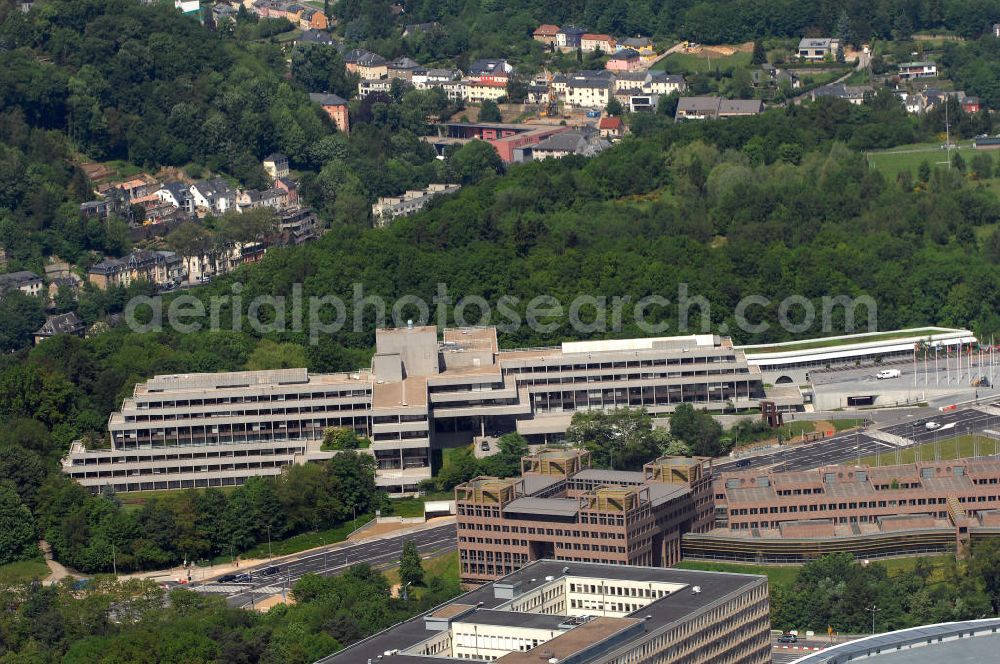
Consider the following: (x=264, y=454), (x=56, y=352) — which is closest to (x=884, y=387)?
(x=264, y=454)

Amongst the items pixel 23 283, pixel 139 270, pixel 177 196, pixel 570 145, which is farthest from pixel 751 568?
pixel 570 145

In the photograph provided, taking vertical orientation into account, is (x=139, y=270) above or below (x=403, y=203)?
below

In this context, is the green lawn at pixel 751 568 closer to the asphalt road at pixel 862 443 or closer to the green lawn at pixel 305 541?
the asphalt road at pixel 862 443

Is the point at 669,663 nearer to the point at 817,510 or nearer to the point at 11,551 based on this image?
the point at 817,510

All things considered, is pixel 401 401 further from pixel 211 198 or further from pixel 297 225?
pixel 211 198

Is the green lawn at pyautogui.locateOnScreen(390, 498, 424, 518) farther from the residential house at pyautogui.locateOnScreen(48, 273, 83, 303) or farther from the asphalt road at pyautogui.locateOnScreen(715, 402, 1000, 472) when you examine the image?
the residential house at pyautogui.locateOnScreen(48, 273, 83, 303)

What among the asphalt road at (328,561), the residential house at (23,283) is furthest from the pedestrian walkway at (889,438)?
the residential house at (23,283)

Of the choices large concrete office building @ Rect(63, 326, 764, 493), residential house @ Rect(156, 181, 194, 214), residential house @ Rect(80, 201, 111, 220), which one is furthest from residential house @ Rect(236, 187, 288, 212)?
→ large concrete office building @ Rect(63, 326, 764, 493)
